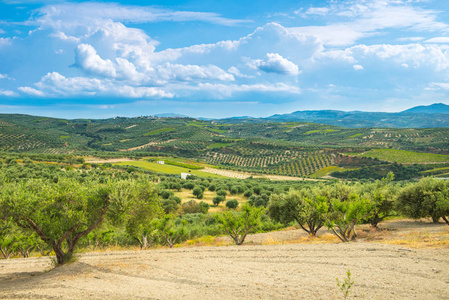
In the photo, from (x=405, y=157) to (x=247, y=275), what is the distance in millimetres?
110072

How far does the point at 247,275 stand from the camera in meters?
12.7

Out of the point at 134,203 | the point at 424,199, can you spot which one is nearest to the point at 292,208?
the point at 424,199

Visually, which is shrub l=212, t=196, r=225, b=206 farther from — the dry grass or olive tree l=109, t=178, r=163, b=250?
olive tree l=109, t=178, r=163, b=250

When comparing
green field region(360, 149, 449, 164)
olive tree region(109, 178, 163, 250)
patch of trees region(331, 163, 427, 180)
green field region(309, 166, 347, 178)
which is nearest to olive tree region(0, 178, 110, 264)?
olive tree region(109, 178, 163, 250)

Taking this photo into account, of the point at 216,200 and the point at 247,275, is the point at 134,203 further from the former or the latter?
the point at 216,200

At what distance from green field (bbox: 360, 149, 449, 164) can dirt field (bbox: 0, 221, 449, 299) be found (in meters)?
97.2

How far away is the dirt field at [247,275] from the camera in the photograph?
10570mm

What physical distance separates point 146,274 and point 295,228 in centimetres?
1883

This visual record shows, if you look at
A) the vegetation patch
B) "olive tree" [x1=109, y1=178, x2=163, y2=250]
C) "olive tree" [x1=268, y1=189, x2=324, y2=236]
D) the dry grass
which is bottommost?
the dry grass

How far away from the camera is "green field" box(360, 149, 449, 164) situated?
317 ft

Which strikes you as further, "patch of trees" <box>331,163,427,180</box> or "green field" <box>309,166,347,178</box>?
"green field" <box>309,166,347,178</box>

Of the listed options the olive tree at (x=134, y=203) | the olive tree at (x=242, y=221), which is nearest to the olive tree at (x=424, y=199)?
the olive tree at (x=242, y=221)

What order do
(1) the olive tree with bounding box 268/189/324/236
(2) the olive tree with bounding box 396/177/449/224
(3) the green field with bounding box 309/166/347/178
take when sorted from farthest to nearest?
(3) the green field with bounding box 309/166/347/178 → (1) the olive tree with bounding box 268/189/324/236 → (2) the olive tree with bounding box 396/177/449/224

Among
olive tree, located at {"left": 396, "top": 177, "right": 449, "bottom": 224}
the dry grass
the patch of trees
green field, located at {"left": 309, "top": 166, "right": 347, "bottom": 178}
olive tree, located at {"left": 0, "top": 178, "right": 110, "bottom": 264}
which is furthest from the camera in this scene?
green field, located at {"left": 309, "top": 166, "right": 347, "bottom": 178}
